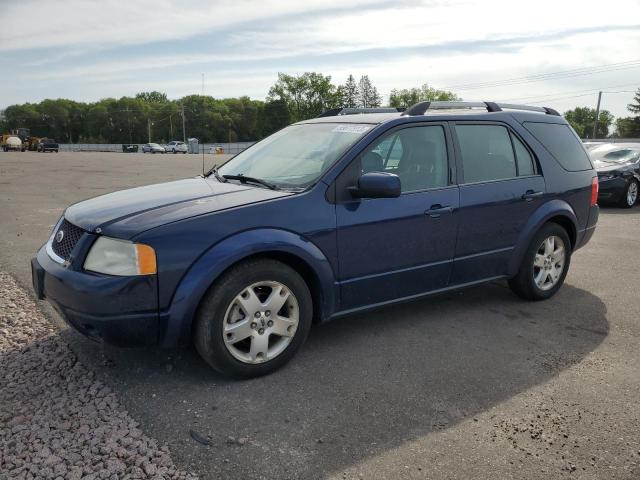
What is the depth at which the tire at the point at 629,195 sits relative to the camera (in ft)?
40.5

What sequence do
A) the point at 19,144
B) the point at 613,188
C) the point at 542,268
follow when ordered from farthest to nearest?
the point at 19,144, the point at 613,188, the point at 542,268

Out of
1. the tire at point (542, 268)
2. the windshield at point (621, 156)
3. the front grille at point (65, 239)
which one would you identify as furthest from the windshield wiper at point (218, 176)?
the windshield at point (621, 156)

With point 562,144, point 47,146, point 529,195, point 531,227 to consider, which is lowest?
point 47,146

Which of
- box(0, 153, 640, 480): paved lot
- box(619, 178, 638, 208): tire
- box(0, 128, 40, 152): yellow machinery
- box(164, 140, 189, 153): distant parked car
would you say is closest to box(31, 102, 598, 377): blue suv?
box(0, 153, 640, 480): paved lot

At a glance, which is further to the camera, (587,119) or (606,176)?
(587,119)

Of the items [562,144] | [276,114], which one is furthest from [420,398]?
[276,114]

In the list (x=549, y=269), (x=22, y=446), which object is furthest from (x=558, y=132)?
(x=22, y=446)

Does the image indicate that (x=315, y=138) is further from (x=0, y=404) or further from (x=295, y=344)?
(x=0, y=404)

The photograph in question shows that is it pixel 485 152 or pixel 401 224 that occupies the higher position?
pixel 485 152

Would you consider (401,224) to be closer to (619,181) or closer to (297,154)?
(297,154)

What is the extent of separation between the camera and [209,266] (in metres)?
3.18

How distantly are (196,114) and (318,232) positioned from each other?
12486 cm

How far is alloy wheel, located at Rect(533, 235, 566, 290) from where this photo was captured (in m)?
5.00

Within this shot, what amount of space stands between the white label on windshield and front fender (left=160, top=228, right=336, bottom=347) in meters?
1.09
